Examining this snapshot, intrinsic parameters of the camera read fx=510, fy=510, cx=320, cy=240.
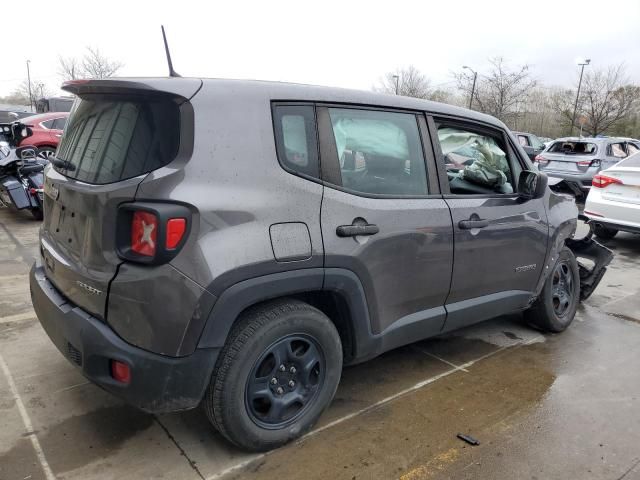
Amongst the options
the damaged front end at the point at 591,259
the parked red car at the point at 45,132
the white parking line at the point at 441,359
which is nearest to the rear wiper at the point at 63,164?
the white parking line at the point at 441,359

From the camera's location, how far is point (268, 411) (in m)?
2.51

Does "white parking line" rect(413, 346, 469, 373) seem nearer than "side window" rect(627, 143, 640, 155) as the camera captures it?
Yes

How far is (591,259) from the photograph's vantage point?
194 inches

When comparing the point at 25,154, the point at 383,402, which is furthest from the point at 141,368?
the point at 25,154

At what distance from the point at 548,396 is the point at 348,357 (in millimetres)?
1420

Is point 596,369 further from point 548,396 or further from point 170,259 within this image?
point 170,259

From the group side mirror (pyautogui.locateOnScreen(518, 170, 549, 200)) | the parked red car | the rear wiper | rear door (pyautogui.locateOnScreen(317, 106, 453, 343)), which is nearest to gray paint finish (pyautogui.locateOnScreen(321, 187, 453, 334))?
rear door (pyautogui.locateOnScreen(317, 106, 453, 343))

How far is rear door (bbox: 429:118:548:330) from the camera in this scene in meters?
3.17

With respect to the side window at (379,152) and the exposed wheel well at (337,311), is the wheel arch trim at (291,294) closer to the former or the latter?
the exposed wheel well at (337,311)

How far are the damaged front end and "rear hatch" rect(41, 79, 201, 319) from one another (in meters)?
3.98

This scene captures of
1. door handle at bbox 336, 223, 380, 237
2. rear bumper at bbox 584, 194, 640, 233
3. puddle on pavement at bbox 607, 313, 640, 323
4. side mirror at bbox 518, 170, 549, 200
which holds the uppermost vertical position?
side mirror at bbox 518, 170, 549, 200

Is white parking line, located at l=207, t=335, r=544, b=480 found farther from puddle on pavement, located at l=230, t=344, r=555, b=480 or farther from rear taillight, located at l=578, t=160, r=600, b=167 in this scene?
rear taillight, located at l=578, t=160, r=600, b=167

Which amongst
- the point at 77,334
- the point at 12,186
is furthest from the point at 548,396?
the point at 12,186

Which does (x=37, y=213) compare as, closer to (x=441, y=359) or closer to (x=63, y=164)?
(x=63, y=164)
